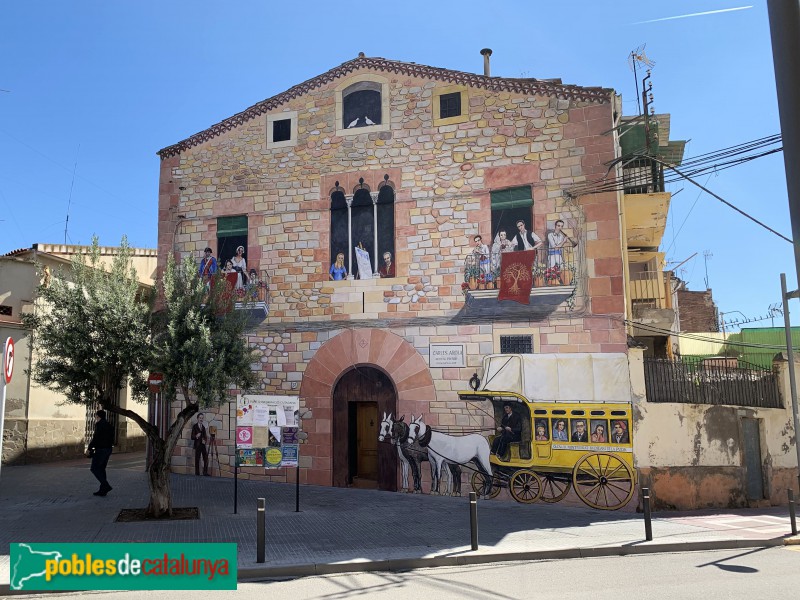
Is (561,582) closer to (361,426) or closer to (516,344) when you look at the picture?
(516,344)

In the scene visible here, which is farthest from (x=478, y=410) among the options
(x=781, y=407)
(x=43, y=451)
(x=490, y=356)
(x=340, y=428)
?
(x=43, y=451)

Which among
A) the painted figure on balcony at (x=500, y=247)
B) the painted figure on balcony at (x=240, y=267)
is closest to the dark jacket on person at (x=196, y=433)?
the painted figure on balcony at (x=240, y=267)

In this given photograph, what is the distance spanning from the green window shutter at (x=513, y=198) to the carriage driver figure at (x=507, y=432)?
4.61 meters

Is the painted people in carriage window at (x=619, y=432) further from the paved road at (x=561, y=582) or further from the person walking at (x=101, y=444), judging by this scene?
the person walking at (x=101, y=444)

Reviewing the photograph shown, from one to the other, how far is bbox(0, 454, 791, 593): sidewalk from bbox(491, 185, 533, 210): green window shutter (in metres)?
6.72

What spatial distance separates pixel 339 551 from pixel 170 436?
4270 millimetres

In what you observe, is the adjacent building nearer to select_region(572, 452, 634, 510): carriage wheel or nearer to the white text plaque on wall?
the white text plaque on wall

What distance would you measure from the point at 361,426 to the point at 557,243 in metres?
6.47

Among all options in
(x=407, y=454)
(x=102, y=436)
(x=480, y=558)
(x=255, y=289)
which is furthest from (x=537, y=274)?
(x=102, y=436)

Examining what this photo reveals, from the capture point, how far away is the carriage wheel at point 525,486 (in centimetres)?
1459

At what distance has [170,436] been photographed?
481 inches

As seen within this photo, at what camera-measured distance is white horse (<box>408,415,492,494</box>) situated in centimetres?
1505

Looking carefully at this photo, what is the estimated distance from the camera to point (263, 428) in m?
13.2

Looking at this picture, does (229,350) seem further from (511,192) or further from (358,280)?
(511,192)
